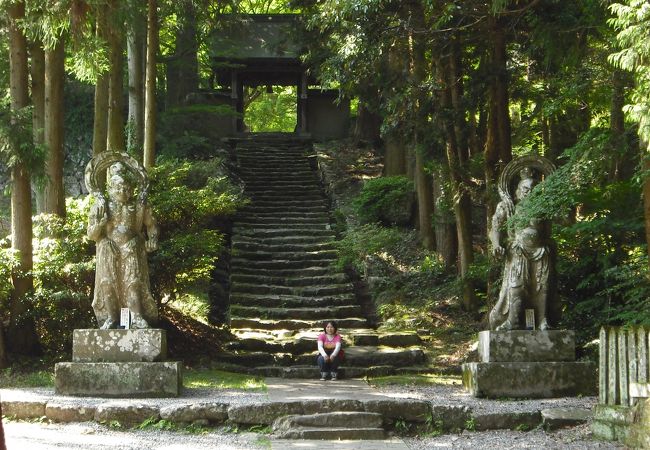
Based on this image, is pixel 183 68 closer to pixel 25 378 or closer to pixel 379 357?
pixel 379 357

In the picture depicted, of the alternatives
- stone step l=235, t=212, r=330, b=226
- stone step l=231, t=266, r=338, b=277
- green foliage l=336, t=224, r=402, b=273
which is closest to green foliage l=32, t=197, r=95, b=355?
stone step l=231, t=266, r=338, b=277

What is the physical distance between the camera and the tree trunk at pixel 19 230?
1210cm

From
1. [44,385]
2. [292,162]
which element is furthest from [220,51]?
[44,385]

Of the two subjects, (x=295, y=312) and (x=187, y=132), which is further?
(x=187, y=132)

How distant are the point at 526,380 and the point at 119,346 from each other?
4.80 m

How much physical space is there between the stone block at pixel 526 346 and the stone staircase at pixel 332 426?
200cm

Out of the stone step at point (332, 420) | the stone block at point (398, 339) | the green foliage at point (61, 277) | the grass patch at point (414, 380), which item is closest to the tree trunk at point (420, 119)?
the stone block at point (398, 339)

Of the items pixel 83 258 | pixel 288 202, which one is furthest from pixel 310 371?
pixel 288 202

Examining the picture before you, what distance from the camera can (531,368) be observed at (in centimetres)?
1027

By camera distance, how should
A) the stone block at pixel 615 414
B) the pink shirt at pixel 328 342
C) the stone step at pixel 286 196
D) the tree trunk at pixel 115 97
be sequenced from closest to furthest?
1. the stone block at pixel 615 414
2. the pink shirt at pixel 328 342
3. the tree trunk at pixel 115 97
4. the stone step at pixel 286 196

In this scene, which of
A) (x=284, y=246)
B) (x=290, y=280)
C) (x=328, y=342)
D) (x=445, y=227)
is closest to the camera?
(x=328, y=342)

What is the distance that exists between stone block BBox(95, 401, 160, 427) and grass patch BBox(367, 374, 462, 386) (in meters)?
3.59

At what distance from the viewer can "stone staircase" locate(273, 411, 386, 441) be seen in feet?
28.5

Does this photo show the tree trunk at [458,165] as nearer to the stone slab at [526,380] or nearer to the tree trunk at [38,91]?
the stone slab at [526,380]
